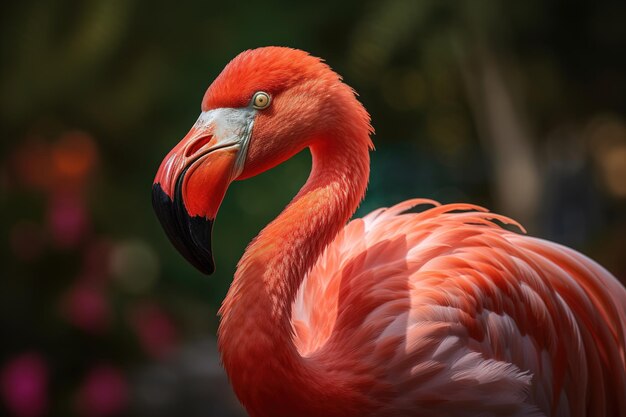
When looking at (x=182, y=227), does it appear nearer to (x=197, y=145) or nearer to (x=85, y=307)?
(x=197, y=145)

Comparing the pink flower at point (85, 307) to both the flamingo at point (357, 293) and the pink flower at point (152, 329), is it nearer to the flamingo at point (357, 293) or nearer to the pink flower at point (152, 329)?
the pink flower at point (152, 329)

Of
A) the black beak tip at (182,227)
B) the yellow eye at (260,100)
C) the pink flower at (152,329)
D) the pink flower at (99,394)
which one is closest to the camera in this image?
the black beak tip at (182,227)

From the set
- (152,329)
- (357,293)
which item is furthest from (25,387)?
(357,293)

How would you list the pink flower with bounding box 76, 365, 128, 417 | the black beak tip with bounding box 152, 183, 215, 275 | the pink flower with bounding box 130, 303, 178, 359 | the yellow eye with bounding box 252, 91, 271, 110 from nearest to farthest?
the black beak tip with bounding box 152, 183, 215, 275, the yellow eye with bounding box 252, 91, 271, 110, the pink flower with bounding box 76, 365, 128, 417, the pink flower with bounding box 130, 303, 178, 359

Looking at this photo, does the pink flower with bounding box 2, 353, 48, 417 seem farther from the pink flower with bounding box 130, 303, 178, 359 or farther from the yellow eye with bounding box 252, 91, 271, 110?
the yellow eye with bounding box 252, 91, 271, 110

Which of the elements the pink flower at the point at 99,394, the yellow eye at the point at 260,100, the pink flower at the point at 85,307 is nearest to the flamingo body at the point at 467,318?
the yellow eye at the point at 260,100

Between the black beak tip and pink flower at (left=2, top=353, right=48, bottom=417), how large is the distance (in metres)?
2.73

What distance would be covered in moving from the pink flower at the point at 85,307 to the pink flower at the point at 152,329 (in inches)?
10.1

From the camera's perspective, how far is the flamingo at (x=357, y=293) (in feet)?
7.01

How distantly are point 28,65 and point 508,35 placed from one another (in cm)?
376

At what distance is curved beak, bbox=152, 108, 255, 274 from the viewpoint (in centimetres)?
208

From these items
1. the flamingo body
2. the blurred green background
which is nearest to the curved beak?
the flamingo body

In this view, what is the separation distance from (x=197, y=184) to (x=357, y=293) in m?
0.61

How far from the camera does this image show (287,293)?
2.22 metres
